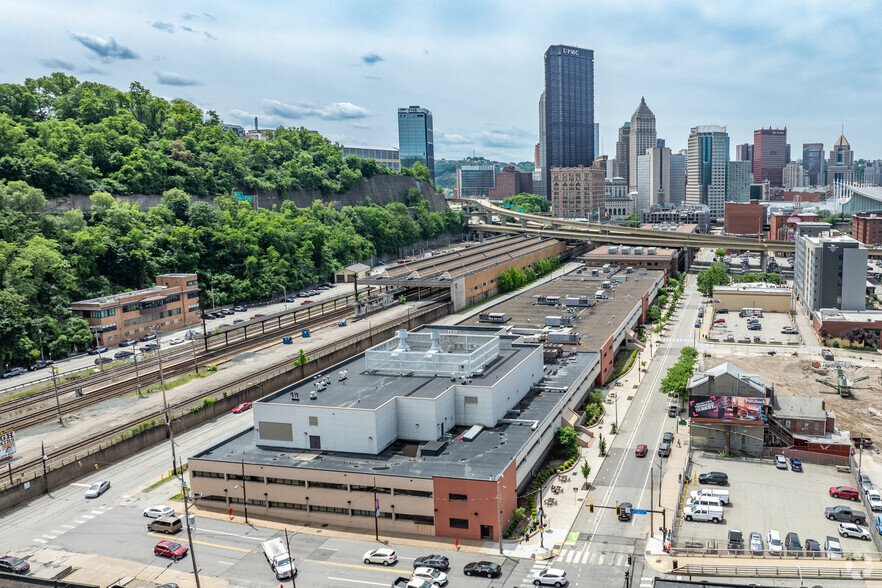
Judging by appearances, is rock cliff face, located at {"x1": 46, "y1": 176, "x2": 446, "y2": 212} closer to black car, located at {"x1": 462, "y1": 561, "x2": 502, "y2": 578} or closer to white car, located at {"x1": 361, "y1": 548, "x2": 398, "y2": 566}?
white car, located at {"x1": 361, "y1": 548, "x2": 398, "y2": 566}

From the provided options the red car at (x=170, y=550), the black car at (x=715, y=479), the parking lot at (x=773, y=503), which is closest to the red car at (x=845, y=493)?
the parking lot at (x=773, y=503)

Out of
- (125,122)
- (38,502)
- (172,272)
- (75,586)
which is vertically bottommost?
(38,502)

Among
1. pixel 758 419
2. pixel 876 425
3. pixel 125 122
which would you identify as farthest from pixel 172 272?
pixel 876 425

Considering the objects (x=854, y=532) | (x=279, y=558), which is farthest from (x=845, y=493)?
(x=279, y=558)

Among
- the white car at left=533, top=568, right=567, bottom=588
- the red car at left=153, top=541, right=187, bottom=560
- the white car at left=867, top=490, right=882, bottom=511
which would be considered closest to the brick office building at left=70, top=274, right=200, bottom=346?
the red car at left=153, top=541, right=187, bottom=560

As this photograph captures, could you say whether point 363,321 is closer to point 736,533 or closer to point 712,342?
point 712,342

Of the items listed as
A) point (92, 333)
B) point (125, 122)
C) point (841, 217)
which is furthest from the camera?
point (841, 217)

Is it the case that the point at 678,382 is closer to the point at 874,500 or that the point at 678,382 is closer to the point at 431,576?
the point at 874,500
